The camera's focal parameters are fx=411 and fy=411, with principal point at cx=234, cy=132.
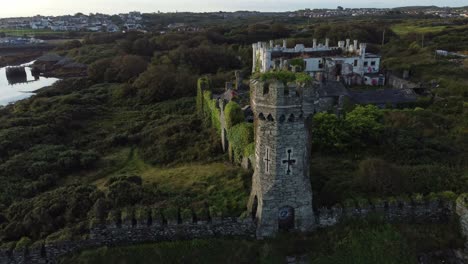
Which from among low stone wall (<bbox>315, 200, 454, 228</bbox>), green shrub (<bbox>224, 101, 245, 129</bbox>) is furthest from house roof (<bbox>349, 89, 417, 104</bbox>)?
low stone wall (<bbox>315, 200, 454, 228</bbox>)

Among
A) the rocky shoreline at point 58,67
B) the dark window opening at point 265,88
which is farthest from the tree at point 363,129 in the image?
the rocky shoreline at point 58,67

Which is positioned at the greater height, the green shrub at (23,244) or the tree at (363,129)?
the tree at (363,129)

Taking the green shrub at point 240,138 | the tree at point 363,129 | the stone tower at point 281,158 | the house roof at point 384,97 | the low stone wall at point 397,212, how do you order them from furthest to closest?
1. the house roof at point 384,97
2. the tree at point 363,129
3. the green shrub at point 240,138
4. the low stone wall at point 397,212
5. the stone tower at point 281,158

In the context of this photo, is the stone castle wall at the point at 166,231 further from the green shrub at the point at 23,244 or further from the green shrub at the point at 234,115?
the green shrub at the point at 234,115

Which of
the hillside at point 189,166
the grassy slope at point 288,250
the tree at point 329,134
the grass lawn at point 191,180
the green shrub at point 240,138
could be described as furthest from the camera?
the tree at point 329,134

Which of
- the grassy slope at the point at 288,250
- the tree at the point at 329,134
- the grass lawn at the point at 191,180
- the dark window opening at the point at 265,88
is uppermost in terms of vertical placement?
the dark window opening at the point at 265,88

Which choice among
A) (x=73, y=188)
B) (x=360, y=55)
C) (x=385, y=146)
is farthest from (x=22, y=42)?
(x=385, y=146)
